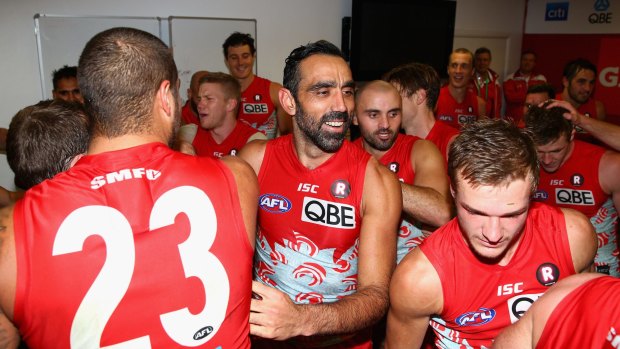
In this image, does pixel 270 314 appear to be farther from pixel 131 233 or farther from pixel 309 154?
pixel 309 154

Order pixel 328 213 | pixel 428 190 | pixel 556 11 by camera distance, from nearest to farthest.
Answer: pixel 328 213
pixel 428 190
pixel 556 11

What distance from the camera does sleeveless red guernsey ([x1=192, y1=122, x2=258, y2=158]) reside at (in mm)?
4105

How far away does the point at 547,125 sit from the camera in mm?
3129

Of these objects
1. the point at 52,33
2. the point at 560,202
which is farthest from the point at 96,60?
the point at 52,33

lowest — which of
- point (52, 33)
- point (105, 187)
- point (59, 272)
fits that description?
point (59, 272)

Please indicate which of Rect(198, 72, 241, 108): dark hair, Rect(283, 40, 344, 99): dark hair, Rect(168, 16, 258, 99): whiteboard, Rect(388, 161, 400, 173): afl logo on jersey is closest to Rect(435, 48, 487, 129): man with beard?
Rect(168, 16, 258, 99): whiteboard

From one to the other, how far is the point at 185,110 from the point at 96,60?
382 centimetres

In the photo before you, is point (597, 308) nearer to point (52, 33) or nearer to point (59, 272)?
point (59, 272)

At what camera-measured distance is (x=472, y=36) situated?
916 cm

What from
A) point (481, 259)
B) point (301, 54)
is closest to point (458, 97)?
point (301, 54)

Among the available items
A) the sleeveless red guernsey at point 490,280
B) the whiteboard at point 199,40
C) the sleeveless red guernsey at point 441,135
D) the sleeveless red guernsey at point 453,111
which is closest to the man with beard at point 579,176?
the sleeveless red guernsey at point 441,135

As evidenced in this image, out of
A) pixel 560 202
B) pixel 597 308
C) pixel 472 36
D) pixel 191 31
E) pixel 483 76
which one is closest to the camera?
pixel 597 308

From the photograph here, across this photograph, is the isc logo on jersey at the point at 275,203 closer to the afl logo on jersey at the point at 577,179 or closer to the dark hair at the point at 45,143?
the dark hair at the point at 45,143

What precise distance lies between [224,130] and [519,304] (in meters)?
2.88
